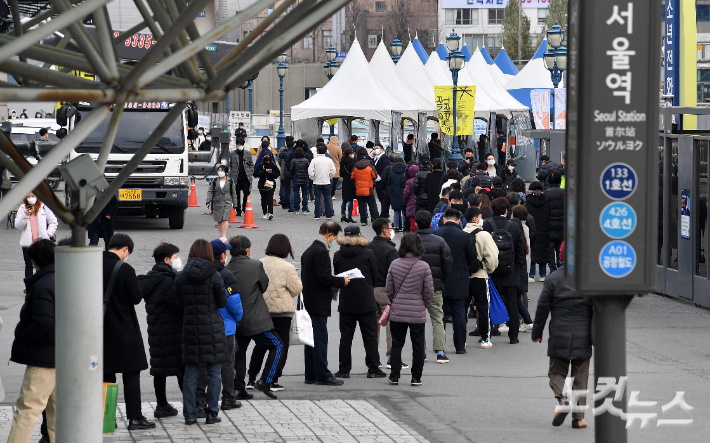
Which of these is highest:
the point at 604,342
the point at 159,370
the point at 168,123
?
the point at 168,123

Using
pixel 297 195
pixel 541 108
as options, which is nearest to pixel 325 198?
pixel 297 195

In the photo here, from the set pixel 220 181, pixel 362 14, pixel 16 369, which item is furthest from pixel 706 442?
pixel 362 14

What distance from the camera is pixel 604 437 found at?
4.05 metres

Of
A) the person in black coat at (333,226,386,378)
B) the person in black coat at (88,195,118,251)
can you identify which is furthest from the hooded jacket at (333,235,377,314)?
the person in black coat at (88,195,118,251)

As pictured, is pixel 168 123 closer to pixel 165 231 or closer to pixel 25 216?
pixel 25 216

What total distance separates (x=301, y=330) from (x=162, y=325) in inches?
66.7

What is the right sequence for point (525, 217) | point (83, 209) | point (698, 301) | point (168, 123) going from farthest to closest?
point (698, 301) < point (525, 217) < point (168, 123) < point (83, 209)

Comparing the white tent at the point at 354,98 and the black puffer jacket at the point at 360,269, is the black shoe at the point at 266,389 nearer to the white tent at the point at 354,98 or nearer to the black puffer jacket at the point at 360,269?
the black puffer jacket at the point at 360,269

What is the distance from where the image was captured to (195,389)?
806 cm

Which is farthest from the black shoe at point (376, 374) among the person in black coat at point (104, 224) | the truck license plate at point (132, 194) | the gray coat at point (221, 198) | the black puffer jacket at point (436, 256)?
the truck license plate at point (132, 194)

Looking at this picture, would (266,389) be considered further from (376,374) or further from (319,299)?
(376,374)

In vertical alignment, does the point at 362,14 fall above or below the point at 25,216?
above

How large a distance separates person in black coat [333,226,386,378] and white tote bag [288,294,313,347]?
576 mm

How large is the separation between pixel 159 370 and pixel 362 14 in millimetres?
89262
